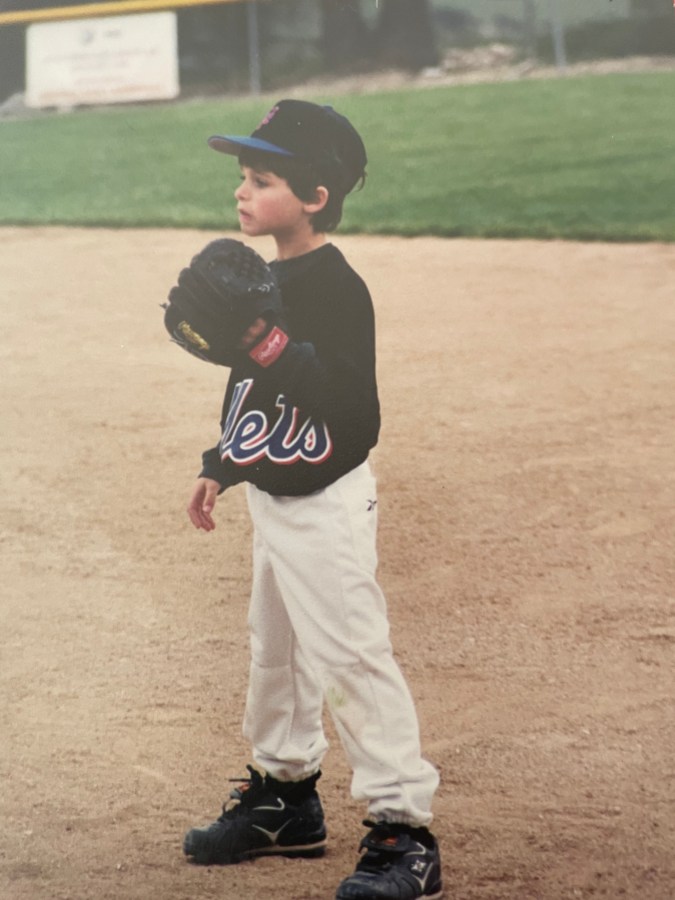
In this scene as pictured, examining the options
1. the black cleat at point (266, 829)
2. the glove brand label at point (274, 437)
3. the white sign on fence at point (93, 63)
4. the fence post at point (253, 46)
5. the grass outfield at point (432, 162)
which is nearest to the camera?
the glove brand label at point (274, 437)

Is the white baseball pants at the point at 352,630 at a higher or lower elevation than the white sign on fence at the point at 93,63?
lower

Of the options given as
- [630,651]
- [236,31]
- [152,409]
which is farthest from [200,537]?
[236,31]

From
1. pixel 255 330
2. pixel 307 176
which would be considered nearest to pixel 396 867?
pixel 255 330

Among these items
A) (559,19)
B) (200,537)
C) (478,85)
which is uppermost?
(559,19)

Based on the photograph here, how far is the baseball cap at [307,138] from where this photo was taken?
7.63ft

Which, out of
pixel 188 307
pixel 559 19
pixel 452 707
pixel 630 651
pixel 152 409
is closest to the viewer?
pixel 188 307

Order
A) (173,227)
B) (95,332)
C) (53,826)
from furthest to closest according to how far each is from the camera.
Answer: (173,227), (95,332), (53,826)

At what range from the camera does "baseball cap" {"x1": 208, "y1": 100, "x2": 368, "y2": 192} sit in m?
2.32

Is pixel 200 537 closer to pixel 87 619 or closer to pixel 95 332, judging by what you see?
pixel 87 619

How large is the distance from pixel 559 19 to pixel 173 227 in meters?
2.57

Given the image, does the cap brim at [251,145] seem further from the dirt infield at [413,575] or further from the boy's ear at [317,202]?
the dirt infield at [413,575]

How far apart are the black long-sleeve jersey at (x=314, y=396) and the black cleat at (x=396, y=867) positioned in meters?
0.63

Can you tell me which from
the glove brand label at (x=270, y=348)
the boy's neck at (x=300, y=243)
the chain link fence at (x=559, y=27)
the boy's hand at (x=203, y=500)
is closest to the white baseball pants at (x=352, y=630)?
the boy's hand at (x=203, y=500)

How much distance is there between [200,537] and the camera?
152 inches
